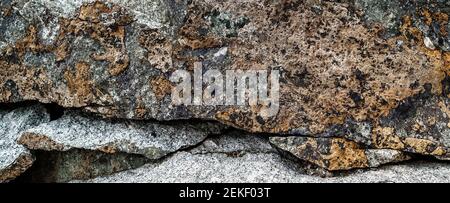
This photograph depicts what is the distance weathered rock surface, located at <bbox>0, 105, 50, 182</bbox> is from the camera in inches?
181

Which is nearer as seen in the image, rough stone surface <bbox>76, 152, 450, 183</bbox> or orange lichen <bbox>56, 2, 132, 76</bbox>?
rough stone surface <bbox>76, 152, 450, 183</bbox>

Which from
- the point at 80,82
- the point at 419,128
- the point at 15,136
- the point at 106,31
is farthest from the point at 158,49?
the point at 419,128

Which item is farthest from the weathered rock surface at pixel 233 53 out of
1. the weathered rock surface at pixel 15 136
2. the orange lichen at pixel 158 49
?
the weathered rock surface at pixel 15 136

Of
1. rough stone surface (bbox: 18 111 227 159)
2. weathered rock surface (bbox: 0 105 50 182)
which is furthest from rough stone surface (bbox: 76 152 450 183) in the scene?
weathered rock surface (bbox: 0 105 50 182)

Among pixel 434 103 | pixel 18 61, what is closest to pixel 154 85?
pixel 18 61

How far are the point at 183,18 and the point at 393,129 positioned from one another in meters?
2.06

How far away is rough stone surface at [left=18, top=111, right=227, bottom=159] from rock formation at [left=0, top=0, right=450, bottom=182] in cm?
1

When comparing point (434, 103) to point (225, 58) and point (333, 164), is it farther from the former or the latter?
point (225, 58)

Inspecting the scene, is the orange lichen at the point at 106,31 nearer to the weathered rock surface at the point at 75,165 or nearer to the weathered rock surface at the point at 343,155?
the weathered rock surface at the point at 75,165

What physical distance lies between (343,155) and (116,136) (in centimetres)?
203

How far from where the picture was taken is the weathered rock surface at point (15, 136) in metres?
4.59

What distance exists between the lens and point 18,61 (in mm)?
4719

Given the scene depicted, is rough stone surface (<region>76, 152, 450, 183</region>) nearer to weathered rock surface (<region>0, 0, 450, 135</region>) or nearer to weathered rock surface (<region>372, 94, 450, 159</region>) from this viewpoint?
weathered rock surface (<region>372, 94, 450, 159</region>)
